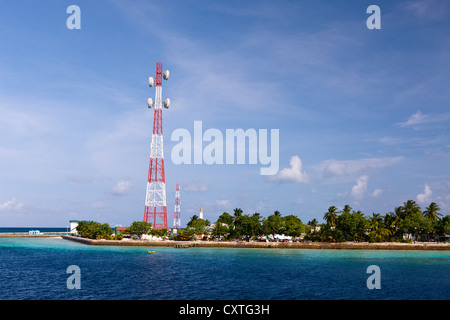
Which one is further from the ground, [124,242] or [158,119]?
[158,119]

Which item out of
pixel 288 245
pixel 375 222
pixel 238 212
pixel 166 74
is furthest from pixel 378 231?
pixel 166 74

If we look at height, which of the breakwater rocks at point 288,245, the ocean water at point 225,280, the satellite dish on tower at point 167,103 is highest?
the satellite dish on tower at point 167,103

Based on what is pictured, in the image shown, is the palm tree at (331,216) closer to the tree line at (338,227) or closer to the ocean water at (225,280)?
the tree line at (338,227)

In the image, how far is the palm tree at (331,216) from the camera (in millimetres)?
140288

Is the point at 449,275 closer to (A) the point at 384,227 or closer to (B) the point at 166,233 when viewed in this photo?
(A) the point at 384,227

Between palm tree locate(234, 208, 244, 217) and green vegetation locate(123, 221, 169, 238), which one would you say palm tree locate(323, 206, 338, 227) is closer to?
palm tree locate(234, 208, 244, 217)

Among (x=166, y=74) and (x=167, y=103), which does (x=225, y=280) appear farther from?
(x=166, y=74)

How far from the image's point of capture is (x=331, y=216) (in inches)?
5586

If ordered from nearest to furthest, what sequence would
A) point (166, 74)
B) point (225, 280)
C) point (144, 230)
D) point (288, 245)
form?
point (225, 280) → point (166, 74) → point (288, 245) → point (144, 230)

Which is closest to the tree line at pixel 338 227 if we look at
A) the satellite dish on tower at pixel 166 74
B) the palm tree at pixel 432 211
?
the palm tree at pixel 432 211

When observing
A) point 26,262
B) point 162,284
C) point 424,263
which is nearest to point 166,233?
point 26,262

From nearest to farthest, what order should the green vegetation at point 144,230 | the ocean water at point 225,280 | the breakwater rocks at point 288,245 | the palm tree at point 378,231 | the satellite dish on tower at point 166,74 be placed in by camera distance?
the ocean water at point 225,280, the satellite dish on tower at point 166,74, the breakwater rocks at point 288,245, the palm tree at point 378,231, the green vegetation at point 144,230
